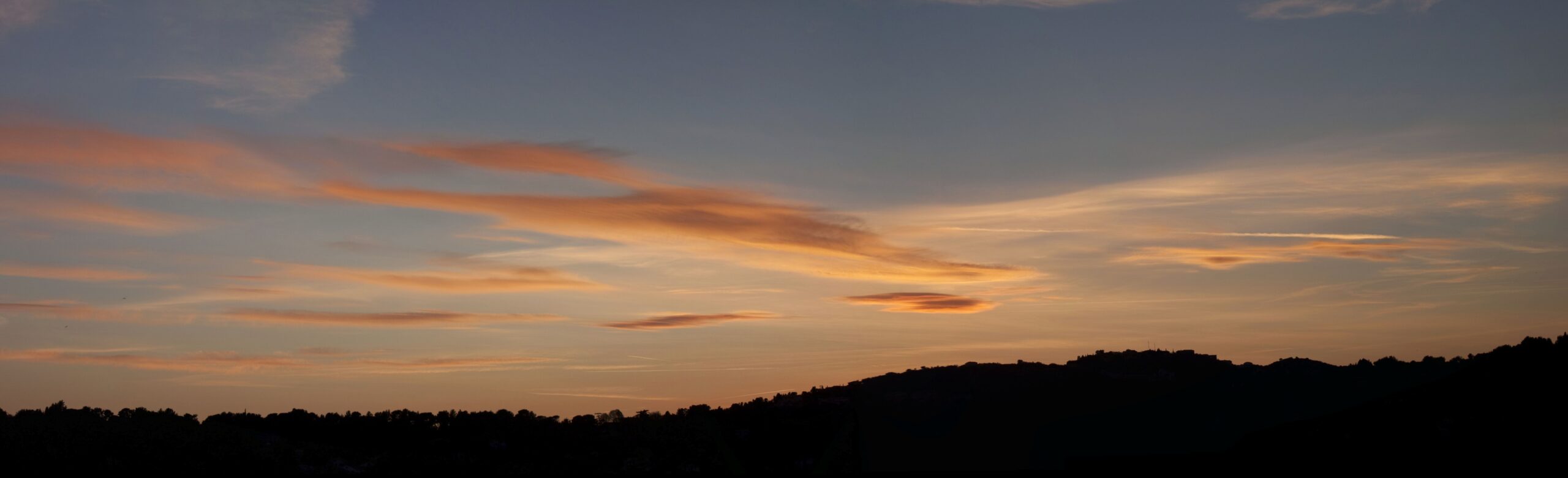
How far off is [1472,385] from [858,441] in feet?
159

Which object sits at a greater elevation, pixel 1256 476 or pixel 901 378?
pixel 901 378

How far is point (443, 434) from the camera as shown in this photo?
91.9 meters

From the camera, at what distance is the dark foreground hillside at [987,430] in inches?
2512

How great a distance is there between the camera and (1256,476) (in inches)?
2469

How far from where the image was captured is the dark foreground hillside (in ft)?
209

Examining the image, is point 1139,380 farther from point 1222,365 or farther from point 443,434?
point 443,434

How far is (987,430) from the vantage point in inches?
4161

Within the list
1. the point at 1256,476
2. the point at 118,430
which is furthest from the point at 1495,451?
the point at 118,430

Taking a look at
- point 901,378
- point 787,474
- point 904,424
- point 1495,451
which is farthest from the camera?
point 901,378

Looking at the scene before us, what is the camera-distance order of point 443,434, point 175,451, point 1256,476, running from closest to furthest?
1. point 1256,476
2. point 175,451
3. point 443,434

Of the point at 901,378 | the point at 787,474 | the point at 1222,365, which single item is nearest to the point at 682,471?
the point at 787,474

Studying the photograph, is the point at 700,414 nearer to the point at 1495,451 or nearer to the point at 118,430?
the point at 118,430

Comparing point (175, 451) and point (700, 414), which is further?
point (700, 414)

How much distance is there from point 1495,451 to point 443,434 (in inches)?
2975
